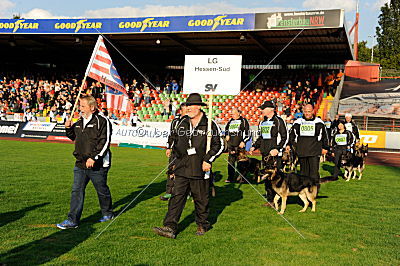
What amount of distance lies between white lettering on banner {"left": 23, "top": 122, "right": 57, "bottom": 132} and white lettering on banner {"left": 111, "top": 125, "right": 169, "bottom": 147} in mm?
4550

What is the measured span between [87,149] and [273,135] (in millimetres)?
4214

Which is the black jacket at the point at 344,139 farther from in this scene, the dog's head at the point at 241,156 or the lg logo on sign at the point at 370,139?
the lg logo on sign at the point at 370,139

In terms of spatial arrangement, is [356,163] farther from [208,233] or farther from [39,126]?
[39,126]

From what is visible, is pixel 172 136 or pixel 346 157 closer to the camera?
pixel 172 136

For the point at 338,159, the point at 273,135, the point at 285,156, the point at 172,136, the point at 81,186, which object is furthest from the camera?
the point at 338,159

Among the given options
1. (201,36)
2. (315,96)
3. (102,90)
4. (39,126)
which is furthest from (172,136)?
(102,90)

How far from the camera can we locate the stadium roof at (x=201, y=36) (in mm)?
22828

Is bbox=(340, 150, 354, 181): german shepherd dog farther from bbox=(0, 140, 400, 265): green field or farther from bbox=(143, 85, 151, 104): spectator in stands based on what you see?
bbox=(143, 85, 151, 104): spectator in stands

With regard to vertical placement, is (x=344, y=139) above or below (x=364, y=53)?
below

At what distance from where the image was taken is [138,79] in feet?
111

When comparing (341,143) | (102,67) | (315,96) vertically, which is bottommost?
(341,143)

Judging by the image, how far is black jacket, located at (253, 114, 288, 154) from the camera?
8.59 metres

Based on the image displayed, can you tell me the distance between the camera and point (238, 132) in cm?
1089

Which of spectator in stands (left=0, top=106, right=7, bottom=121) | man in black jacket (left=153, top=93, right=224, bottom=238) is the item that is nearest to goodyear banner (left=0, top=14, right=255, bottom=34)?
spectator in stands (left=0, top=106, right=7, bottom=121)
